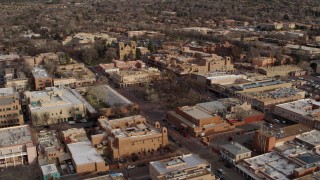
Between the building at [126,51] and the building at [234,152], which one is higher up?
the building at [126,51]

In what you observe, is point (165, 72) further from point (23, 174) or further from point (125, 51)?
point (23, 174)

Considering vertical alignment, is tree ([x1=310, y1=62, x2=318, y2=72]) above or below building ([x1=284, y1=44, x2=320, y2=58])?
below

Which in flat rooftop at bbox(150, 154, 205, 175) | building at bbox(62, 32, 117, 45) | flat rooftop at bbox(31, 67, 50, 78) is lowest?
flat rooftop at bbox(150, 154, 205, 175)

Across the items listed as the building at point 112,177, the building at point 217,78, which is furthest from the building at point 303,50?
the building at point 112,177

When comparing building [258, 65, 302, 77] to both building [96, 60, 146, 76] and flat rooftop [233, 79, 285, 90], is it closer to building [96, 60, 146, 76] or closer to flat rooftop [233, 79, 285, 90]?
flat rooftop [233, 79, 285, 90]

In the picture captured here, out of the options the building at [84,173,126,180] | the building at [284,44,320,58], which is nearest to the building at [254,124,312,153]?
the building at [84,173,126,180]

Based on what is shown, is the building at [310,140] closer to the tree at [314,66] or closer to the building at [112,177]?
the building at [112,177]
